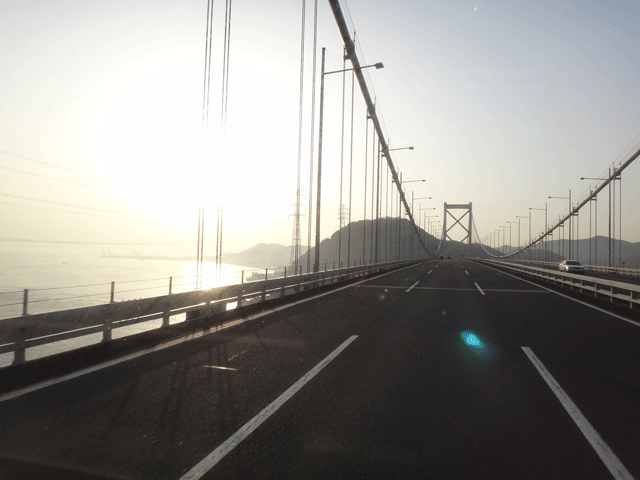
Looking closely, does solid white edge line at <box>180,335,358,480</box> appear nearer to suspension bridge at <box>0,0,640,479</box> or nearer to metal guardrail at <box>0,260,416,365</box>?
suspension bridge at <box>0,0,640,479</box>

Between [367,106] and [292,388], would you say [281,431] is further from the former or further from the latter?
[367,106]

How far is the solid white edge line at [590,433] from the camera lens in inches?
130

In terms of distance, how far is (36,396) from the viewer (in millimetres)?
4922

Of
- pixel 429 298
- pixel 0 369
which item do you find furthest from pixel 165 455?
pixel 429 298

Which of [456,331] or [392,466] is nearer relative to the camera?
[392,466]

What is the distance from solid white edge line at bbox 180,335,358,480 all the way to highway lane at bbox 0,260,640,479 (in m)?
0.06

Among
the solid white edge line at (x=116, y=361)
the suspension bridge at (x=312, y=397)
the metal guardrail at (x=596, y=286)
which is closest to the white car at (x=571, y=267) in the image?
the metal guardrail at (x=596, y=286)

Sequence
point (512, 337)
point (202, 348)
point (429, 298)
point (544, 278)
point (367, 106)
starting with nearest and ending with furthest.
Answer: point (202, 348) < point (512, 337) < point (429, 298) < point (544, 278) < point (367, 106)

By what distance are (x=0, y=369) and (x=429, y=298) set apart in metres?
13.0

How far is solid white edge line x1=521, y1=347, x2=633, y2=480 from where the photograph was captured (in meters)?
3.31

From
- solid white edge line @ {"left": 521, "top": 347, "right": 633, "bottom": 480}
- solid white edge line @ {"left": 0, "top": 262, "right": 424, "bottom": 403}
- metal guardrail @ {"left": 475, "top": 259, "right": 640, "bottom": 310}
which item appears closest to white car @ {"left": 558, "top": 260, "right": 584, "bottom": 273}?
metal guardrail @ {"left": 475, "top": 259, "right": 640, "bottom": 310}

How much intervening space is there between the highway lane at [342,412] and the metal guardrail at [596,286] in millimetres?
6036

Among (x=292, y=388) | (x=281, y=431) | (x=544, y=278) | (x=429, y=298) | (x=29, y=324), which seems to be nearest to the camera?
(x=281, y=431)

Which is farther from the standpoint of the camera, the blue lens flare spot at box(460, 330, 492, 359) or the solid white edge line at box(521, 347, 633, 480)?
the blue lens flare spot at box(460, 330, 492, 359)
